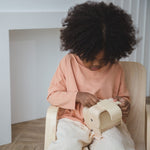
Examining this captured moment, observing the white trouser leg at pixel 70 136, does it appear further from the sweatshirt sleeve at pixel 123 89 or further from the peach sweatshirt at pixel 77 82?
the sweatshirt sleeve at pixel 123 89

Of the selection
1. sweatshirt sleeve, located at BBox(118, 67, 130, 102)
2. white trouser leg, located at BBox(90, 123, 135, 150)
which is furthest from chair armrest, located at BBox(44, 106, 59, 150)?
sweatshirt sleeve, located at BBox(118, 67, 130, 102)

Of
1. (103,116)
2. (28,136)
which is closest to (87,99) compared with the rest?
(103,116)

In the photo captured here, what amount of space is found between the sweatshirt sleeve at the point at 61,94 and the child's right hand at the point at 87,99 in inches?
1.3

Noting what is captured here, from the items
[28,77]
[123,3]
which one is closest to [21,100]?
[28,77]

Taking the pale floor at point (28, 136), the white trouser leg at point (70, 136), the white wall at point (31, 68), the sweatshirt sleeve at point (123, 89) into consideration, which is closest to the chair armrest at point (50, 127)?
the white trouser leg at point (70, 136)

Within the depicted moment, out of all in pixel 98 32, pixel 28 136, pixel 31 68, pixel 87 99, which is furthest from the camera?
pixel 31 68

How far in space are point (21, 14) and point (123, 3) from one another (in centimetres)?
76

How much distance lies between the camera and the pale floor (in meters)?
1.81

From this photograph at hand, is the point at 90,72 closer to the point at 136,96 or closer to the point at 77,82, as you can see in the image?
the point at 77,82

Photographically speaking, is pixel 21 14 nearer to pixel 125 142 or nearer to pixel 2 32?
pixel 2 32

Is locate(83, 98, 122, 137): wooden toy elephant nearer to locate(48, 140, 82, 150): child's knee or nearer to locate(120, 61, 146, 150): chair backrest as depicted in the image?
locate(48, 140, 82, 150): child's knee

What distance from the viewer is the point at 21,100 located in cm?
209

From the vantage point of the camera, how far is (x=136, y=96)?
1274 mm

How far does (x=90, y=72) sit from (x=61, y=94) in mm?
147
